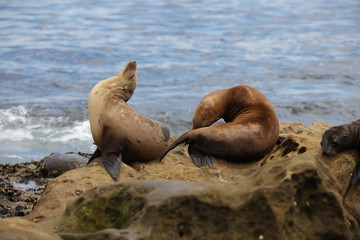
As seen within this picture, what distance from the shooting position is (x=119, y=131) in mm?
6145

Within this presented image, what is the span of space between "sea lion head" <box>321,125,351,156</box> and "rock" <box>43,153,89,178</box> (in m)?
3.22

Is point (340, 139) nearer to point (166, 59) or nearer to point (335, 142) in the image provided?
point (335, 142)

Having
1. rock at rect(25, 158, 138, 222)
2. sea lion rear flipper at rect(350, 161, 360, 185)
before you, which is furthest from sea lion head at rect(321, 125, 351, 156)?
rock at rect(25, 158, 138, 222)

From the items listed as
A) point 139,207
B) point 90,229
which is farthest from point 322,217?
point 90,229

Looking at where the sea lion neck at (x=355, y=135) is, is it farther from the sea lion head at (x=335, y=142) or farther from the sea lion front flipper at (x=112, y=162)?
the sea lion front flipper at (x=112, y=162)

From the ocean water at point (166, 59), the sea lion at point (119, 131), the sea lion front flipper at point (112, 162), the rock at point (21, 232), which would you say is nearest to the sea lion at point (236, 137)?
the sea lion at point (119, 131)

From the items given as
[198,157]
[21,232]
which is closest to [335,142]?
[198,157]

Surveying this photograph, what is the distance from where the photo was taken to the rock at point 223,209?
351 centimetres

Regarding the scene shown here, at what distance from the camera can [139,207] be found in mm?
3756

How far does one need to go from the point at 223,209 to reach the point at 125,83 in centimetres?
325

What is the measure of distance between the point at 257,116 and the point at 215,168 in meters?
0.67

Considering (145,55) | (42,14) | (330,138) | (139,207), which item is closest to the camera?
(139,207)

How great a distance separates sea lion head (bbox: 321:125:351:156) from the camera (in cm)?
511

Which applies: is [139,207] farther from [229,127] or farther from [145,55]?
[145,55]
